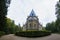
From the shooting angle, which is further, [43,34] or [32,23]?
[32,23]

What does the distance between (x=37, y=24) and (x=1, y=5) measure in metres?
27.3

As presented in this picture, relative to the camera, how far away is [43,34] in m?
33.6

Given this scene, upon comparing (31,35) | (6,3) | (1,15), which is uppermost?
(6,3)

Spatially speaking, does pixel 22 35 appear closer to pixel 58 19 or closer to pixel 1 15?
pixel 1 15

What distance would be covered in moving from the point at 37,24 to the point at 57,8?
31.2 ft

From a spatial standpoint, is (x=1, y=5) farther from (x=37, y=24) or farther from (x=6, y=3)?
(x=37, y=24)

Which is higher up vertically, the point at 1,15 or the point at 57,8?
the point at 57,8

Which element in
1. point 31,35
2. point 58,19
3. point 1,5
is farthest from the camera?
point 58,19

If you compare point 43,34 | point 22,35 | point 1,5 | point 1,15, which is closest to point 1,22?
point 1,15

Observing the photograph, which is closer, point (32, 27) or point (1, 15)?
point (1, 15)

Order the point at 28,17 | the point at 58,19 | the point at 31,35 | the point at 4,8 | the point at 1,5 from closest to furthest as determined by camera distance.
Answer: the point at 1,5 < the point at 4,8 < the point at 31,35 < the point at 58,19 < the point at 28,17

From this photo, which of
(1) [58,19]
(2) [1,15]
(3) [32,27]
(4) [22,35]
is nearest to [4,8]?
(2) [1,15]

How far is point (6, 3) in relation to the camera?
28531 mm

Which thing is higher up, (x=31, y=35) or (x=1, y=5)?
(x=1, y=5)
